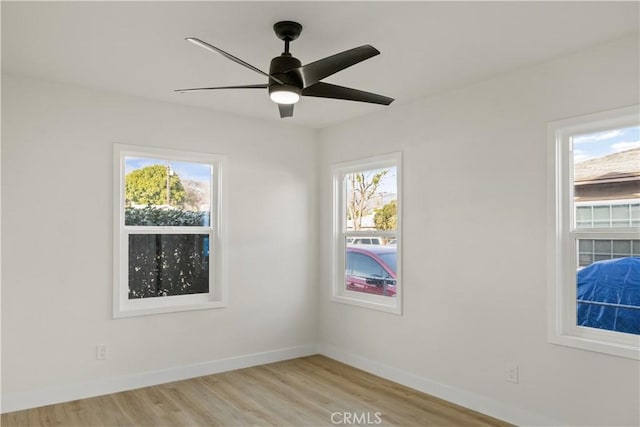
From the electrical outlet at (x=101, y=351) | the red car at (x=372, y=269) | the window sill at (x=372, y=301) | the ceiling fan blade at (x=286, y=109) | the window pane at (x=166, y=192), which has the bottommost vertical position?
the electrical outlet at (x=101, y=351)

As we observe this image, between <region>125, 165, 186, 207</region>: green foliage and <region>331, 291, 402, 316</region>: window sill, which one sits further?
<region>331, 291, 402, 316</region>: window sill

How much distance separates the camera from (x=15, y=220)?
3.65 meters

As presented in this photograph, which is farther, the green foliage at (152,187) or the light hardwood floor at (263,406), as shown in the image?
the green foliage at (152,187)

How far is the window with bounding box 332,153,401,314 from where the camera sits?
4652 millimetres

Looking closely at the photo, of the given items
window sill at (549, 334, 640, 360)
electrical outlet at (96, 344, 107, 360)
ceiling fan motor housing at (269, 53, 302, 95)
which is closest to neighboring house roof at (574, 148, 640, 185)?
window sill at (549, 334, 640, 360)

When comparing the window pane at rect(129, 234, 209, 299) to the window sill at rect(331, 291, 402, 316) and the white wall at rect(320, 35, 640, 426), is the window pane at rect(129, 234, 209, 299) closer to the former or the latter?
the window sill at rect(331, 291, 402, 316)

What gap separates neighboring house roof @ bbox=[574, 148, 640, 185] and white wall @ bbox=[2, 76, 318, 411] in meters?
3.05

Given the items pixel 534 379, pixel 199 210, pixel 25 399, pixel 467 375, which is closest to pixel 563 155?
pixel 534 379

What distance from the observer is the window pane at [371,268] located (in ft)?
15.4

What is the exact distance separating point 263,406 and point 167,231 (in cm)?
188

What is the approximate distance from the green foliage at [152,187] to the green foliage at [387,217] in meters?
2.02

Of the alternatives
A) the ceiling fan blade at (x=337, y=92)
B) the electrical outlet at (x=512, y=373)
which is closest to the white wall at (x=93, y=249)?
the ceiling fan blade at (x=337, y=92)

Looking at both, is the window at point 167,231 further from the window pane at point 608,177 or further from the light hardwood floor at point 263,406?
the window pane at point 608,177

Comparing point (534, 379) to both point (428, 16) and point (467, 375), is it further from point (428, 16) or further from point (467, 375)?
point (428, 16)
